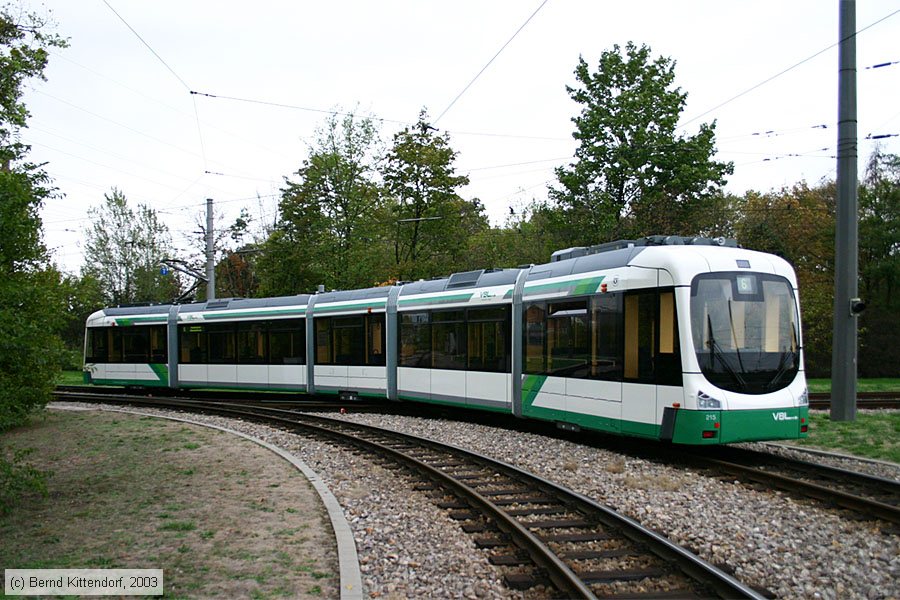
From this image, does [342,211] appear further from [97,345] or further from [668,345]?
[668,345]

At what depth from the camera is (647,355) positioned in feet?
35.7

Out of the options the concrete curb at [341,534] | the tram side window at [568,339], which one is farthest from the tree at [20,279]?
the tram side window at [568,339]

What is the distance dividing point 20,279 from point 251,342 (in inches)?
563

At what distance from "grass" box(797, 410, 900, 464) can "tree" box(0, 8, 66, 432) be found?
1122 centimetres

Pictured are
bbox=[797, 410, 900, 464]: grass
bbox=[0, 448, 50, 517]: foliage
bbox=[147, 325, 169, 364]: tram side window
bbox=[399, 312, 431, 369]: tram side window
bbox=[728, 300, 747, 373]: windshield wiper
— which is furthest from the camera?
bbox=[147, 325, 169, 364]: tram side window

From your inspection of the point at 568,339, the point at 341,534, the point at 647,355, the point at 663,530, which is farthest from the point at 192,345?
the point at 663,530

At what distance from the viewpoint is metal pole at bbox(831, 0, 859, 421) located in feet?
46.8

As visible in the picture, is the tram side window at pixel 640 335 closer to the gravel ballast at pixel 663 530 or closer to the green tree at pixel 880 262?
the gravel ballast at pixel 663 530

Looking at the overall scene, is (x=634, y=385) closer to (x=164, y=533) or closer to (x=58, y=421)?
(x=164, y=533)

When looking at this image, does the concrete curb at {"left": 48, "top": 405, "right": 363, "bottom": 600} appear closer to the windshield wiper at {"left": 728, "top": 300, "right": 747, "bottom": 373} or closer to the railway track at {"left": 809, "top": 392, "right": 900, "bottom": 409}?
the windshield wiper at {"left": 728, "top": 300, "right": 747, "bottom": 373}

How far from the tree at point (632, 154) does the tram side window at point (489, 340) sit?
13.7 m

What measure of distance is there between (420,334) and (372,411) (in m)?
3.17

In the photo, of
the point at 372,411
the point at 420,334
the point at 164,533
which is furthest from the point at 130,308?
the point at 164,533

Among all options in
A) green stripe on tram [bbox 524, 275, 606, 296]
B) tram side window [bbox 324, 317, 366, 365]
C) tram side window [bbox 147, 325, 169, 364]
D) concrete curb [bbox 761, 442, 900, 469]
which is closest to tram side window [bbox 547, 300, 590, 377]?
green stripe on tram [bbox 524, 275, 606, 296]
